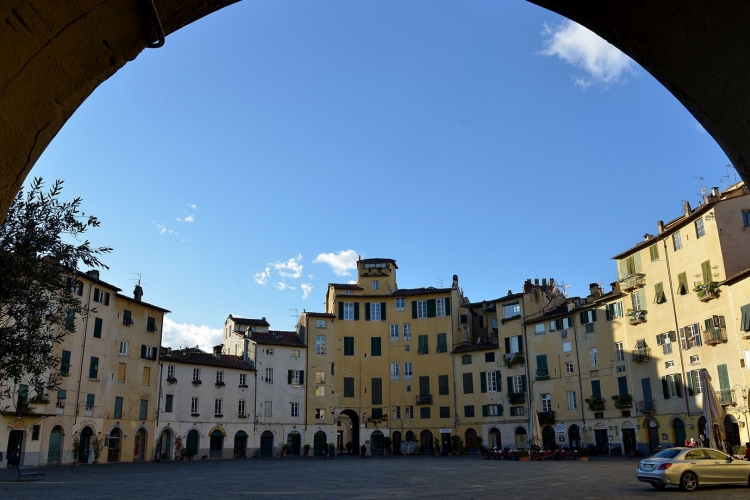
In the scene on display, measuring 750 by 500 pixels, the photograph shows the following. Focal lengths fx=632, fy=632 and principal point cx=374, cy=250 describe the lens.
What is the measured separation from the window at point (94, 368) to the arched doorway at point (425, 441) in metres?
33.8

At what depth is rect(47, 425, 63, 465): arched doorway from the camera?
1731 inches

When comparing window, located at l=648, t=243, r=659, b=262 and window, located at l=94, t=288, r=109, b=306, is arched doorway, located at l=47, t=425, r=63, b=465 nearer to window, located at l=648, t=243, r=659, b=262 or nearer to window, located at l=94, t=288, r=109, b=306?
window, located at l=94, t=288, r=109, b=306

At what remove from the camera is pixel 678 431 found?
145 ft

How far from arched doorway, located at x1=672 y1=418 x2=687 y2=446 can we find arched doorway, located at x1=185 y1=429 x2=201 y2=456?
40.5m

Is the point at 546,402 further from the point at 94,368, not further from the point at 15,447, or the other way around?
the point at 15,447

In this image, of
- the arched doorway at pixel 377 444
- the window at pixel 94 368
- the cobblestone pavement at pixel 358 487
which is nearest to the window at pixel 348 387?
the arched doorway at pixel 377 444

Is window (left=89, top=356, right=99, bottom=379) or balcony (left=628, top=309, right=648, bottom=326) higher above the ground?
balcony (left=628, top=309, right=648, bottom=326)

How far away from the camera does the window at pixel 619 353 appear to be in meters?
50.7

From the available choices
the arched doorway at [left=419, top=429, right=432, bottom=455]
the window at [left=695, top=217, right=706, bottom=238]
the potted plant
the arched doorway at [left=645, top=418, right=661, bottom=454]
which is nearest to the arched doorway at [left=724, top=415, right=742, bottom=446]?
the arched doorway at [left=645, top=418, right=661, bottom=454]

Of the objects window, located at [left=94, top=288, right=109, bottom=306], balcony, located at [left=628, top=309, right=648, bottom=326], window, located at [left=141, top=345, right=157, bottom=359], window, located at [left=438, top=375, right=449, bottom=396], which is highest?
window, located at [left=94, top=288, right=109, bottom=306]

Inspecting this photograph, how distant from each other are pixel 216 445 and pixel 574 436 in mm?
33125

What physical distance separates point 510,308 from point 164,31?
61624 millimetres

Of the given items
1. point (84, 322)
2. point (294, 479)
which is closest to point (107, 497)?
point (294, 479)

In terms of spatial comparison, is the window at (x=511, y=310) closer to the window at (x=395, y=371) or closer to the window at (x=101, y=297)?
the window at (x=395, y=371)
